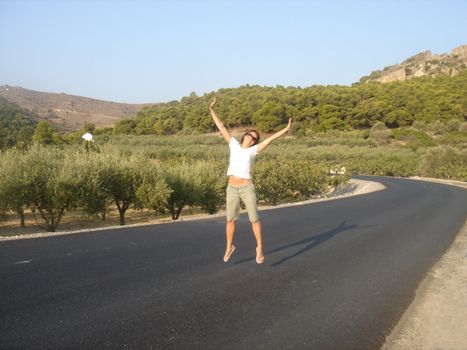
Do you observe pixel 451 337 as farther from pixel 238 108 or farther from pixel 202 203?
pixel 238 108

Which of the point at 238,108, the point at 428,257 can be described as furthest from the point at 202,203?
the point at 238,108

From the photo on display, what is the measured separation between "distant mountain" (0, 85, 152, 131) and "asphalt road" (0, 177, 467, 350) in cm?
8250

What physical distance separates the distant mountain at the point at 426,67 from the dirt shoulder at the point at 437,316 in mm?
152300

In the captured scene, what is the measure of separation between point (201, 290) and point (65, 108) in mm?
109356

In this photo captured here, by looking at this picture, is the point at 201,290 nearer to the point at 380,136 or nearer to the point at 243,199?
the point at 243,199

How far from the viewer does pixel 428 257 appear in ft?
30.1

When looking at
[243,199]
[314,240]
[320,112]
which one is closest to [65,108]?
[320,112]

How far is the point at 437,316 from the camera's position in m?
5.80

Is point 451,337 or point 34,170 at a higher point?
point 34,170

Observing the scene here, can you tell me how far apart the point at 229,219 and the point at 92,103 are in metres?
121

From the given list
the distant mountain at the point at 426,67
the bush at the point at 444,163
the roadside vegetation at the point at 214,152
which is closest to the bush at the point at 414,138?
the roadside vegetation at the point at 214,152

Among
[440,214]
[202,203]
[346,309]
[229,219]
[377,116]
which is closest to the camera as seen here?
[346,309]

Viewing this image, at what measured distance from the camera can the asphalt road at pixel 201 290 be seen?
164 inches

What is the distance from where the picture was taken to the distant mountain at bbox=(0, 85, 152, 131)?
94438 mm
